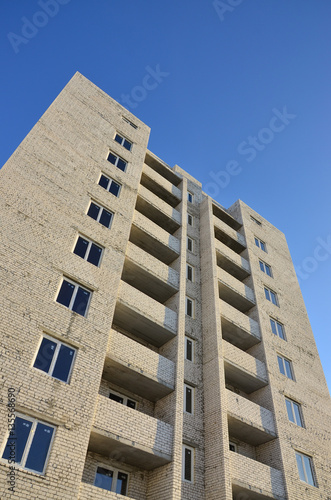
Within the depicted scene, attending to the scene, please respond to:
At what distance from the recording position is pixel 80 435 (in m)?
10.2

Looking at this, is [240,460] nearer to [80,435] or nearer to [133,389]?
[133,389]

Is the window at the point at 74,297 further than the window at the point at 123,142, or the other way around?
the window at the point at 123,142

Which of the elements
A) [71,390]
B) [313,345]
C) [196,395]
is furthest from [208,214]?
[71,390]

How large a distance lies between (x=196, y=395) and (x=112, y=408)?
4.63m

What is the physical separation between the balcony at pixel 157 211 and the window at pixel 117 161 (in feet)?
5.36

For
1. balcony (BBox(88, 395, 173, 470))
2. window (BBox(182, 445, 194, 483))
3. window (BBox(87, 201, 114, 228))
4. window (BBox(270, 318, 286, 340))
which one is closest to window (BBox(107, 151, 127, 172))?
window (BBox(87, 201, 114, 228))

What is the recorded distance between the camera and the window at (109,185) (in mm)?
17984

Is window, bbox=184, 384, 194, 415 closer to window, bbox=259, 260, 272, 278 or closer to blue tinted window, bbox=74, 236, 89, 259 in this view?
→ blue tinted window, bbox=74, 236, 89, 259

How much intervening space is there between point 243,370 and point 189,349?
255 cm

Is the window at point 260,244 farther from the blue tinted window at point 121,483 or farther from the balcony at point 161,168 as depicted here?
the blue tinted window at point 121,483

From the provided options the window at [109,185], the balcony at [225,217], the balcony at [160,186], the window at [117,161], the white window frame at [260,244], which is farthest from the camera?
the white window frame at [260,244]

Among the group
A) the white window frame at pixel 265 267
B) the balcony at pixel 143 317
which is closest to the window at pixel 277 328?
the white window frame at pixel 265 267

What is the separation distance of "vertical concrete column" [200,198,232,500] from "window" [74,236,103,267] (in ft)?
20.4

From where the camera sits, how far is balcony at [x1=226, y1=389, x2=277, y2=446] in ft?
49.3
